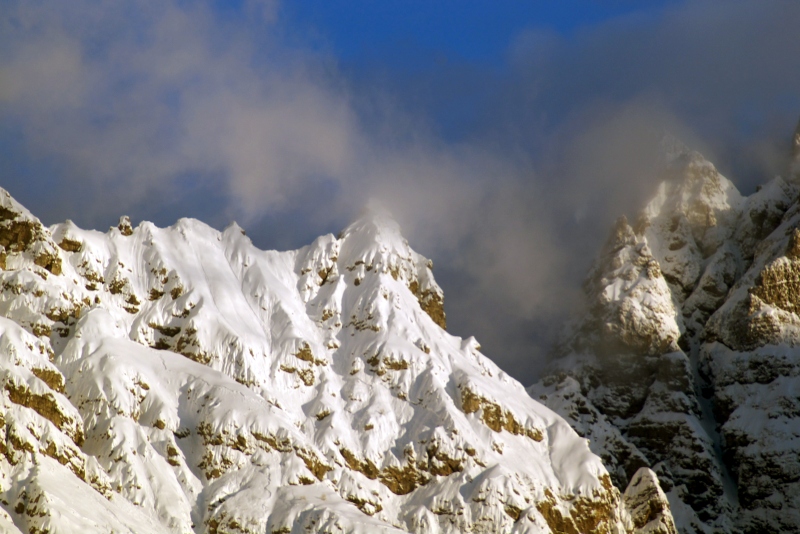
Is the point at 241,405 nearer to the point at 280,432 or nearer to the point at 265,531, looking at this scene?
the point at 280,432

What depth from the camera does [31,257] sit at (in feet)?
655

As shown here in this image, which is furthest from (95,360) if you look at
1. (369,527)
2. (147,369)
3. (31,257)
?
(369,527)

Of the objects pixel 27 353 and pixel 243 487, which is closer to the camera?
pixel 27 353

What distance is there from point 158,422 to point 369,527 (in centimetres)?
3791

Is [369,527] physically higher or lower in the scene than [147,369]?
lower

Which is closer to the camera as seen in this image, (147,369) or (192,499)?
(192,499)

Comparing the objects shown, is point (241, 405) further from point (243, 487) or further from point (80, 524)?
point (80, 524)

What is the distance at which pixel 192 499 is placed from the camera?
183125mm

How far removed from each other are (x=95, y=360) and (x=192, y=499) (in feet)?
90.4

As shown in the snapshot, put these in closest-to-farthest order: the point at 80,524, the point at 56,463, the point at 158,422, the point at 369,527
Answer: the point at 80,524, the point at 56,463, the point at 369,527, the point at 158,422

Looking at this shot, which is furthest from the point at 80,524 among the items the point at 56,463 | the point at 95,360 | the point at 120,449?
the point at 95,360

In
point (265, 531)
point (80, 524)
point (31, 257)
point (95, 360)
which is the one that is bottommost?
point (80, 524)

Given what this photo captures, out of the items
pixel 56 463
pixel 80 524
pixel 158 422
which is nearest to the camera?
pixel 80 524

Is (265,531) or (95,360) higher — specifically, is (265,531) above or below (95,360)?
below
